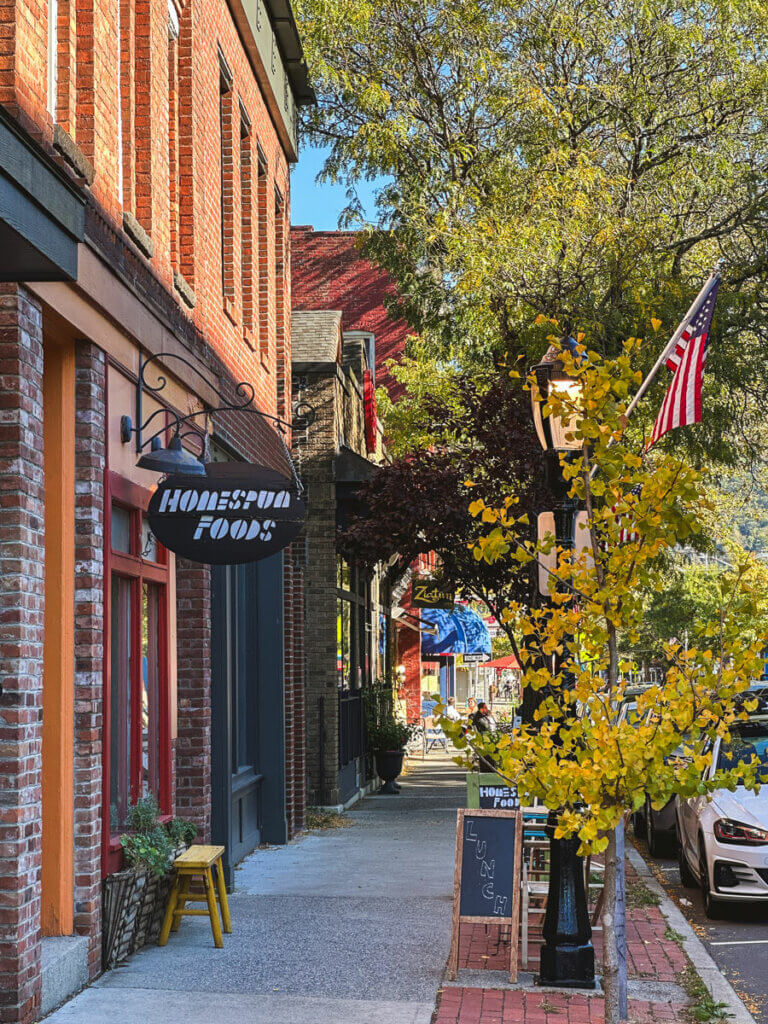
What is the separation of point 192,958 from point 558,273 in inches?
397

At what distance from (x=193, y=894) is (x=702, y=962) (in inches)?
134

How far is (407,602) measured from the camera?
1449 inches

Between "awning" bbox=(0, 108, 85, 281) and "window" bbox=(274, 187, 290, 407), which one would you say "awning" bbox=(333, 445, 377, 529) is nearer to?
"window" bbox=(274, 187, 290, 407)

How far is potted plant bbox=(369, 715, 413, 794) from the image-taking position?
21859 millimetres

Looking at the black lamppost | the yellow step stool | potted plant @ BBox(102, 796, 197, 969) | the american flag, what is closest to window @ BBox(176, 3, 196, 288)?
the black lamppost

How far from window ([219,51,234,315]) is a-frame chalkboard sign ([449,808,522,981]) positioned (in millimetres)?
6051

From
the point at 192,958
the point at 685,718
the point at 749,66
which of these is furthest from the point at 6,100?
the point at 749,66

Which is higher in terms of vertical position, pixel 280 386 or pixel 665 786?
pixel 280 386

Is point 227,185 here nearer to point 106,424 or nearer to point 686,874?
point 106,424

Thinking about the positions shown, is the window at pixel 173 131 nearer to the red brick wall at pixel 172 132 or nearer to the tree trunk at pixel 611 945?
the red brick wall at pixel 172 132

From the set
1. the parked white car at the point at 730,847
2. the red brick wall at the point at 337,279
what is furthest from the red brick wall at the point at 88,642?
the red brick wall at the point at 337,279

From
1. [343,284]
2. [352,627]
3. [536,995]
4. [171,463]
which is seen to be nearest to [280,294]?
[352,627]

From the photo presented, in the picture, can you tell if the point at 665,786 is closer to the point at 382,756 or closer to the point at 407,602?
the point at 382,756

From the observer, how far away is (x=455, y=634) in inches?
1332
